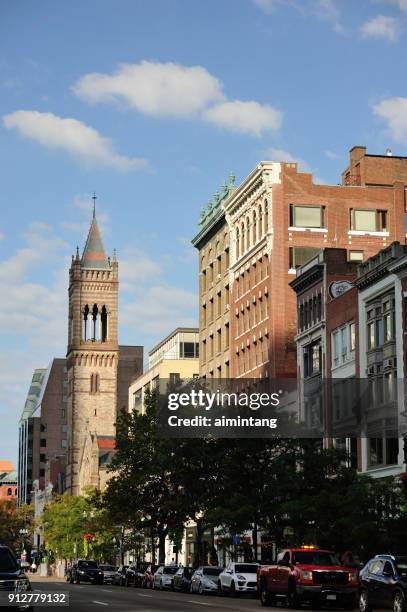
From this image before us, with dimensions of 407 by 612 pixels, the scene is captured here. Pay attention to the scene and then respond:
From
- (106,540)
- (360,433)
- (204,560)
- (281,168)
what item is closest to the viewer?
(360,433)

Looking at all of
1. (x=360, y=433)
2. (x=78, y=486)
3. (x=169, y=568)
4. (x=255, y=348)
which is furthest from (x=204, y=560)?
(x=78, y=486)

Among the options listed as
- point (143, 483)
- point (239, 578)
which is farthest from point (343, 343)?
point (239, 578)

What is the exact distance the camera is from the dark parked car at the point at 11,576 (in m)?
28.5

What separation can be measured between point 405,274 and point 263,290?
28.5 m

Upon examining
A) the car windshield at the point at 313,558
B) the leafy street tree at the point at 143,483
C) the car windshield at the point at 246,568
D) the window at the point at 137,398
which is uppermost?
the window at the point at 137,398

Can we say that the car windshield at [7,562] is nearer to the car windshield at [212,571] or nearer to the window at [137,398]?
the car windshield at [212,571]

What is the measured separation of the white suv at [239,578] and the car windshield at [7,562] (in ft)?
86.9

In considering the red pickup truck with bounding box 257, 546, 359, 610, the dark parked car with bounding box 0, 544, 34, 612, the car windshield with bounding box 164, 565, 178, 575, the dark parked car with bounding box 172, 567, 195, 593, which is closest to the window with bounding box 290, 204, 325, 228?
the car windshield with bounding box 164, 565, 178, 575

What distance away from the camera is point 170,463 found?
75.3 metres

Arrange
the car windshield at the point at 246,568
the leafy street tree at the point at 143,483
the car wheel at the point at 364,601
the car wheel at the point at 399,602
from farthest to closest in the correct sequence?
the leafy street tree at the point at 143,483
the car windshield at the point at 246,568
the car wheel at the point at 364,601
the car wheel at the point at 399,602

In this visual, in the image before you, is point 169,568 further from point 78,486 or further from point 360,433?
point 78,486

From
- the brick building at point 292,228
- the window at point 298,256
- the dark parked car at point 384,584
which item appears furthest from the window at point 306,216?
the dark parked car at point 384,584

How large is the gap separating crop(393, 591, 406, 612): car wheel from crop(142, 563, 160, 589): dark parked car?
44.6m

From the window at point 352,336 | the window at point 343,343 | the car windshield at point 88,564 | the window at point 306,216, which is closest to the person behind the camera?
the window at point 352,336
